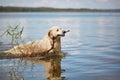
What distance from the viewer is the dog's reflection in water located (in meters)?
12.1

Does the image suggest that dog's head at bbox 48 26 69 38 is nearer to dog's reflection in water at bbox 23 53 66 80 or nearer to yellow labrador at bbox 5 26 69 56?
yellow labrador at bbox 5 26 69 56

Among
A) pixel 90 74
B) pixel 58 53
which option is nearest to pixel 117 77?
pixel 90 74

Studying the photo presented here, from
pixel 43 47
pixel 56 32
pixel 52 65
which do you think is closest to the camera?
pixel 52 65

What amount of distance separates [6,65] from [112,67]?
4.20 metres

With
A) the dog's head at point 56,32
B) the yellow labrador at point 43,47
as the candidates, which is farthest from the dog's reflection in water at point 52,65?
the dog's head at point 56,32

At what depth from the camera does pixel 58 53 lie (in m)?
16.7

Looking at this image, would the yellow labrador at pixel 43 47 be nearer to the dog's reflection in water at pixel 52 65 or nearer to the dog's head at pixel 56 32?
the dog's head at pixel 56 32

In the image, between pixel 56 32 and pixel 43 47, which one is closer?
pixel 56 32

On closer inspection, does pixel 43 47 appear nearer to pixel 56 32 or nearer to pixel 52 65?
pixel 56 32

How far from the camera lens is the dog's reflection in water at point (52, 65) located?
12109 mm

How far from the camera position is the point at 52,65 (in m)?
14.6

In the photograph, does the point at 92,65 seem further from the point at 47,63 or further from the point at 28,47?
the point at 28,47

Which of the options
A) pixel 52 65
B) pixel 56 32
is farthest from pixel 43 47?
pixel 52 65

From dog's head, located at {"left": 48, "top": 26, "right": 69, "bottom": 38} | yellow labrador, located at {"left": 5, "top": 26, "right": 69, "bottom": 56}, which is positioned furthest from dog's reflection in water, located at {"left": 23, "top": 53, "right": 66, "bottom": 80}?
dog's head, located at {"left": 48, "top": 26, "right": 69, "bottom": 38}
